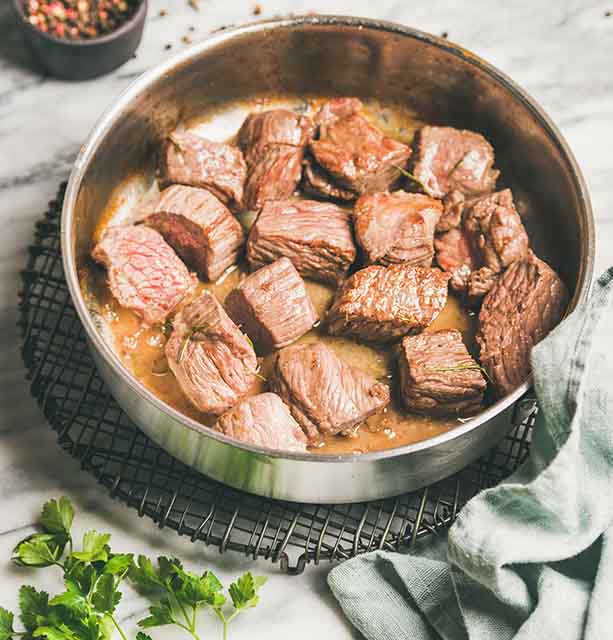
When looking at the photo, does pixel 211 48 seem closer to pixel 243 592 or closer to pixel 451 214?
pixel 451 214

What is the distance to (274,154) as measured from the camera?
371 cm

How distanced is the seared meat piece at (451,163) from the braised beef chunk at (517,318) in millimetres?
430

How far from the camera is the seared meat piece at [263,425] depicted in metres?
3.10

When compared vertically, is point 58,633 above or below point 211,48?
below

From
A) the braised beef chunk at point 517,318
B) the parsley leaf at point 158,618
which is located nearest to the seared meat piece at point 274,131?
the braised beef chunk at point 517,318

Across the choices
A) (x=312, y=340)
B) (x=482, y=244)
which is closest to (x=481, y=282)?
(x=482, y=244)

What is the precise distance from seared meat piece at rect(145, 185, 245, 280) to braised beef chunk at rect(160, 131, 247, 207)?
70 millimetres

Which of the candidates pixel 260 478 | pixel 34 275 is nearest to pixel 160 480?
pixel 260 478

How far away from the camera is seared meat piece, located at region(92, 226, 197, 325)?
3445 millimetres

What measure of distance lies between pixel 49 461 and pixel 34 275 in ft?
2.05

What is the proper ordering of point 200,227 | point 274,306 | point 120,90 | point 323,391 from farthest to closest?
point 120,90
point 200,227
point 274,306
point 323,391

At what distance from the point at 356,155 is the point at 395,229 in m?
0.36

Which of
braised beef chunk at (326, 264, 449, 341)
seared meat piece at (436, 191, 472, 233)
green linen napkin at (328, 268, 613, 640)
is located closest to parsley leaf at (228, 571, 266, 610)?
green linen napkin at (328, 268, 613, 640)

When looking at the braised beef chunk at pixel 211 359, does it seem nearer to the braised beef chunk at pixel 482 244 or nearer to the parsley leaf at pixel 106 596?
the parsley leaf at pixel 106 596
